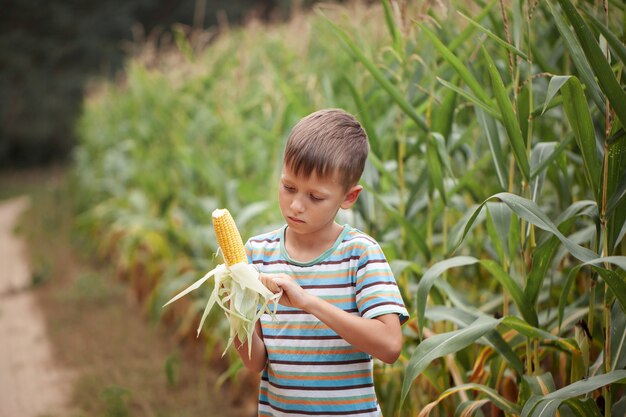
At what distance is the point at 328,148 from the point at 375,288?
293mm

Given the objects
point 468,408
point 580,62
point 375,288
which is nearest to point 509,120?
point 580,62

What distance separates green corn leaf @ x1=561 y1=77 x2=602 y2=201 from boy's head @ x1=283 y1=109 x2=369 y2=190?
0.56m

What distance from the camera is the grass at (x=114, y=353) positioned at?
11.6 ft

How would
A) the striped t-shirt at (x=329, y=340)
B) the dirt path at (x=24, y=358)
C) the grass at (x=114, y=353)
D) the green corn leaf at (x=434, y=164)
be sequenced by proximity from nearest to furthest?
1. the striped t-shirt at (x=329, y=340)
2. the green corn leaf at (x=434, y=164)
3. the grass at (x=114, y=353)
4. the dirt path at (x=24, y=358)

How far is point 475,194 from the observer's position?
2691mm

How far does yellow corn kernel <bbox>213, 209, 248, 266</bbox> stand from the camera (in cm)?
142

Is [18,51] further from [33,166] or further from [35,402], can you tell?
[35,402]

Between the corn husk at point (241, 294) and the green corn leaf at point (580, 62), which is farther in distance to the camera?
the green corn leaf at point (580, 62)

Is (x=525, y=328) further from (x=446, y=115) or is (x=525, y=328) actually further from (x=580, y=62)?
(x=446, y=115)

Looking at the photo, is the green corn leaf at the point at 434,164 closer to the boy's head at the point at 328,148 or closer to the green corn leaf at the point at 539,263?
the green corn leaf at the point at 539,263

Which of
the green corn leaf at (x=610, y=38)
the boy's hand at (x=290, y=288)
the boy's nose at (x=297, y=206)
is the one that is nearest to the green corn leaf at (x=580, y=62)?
the green corn leaf at (x=610, y=38)

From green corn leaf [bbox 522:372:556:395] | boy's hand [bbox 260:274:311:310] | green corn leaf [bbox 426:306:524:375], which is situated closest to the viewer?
boy's hand [bbox 260:274:311:310]

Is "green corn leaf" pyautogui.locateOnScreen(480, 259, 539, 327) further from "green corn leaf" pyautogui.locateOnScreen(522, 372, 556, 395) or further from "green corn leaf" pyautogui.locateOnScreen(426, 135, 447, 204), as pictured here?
"green corn leaf" pyautogui.locateOnScreen(426, 135, 447, 204)

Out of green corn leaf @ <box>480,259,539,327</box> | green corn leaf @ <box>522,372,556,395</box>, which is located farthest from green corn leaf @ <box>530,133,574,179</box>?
green corn leaf @ <box>522,372,556,395</box>
